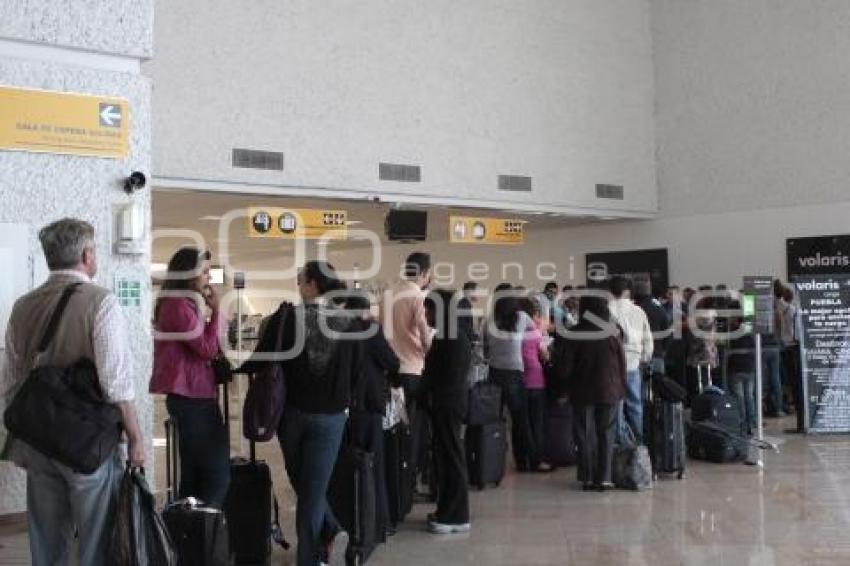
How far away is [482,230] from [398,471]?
876 centimetres

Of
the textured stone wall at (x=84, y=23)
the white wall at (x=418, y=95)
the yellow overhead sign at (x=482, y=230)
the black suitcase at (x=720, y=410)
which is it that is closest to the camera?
the textured stone wall at (x=84, y=23)

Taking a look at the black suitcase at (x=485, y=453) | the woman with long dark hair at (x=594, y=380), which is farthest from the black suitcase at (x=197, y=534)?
the woman with long dark hair at (x=594, y=380)

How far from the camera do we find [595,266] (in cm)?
1669

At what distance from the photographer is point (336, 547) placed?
4516 mm

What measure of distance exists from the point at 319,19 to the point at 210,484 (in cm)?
860

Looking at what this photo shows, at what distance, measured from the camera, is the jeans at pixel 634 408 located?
24.1 ft

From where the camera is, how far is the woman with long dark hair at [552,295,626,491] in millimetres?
6703

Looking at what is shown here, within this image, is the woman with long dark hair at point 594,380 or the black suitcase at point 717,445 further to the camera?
the black suitcase at point 717,445

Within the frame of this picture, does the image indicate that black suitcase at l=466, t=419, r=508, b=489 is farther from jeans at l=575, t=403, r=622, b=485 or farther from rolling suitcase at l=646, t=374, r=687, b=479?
rolling suitcase at l=646, t=374, r=687, b=479

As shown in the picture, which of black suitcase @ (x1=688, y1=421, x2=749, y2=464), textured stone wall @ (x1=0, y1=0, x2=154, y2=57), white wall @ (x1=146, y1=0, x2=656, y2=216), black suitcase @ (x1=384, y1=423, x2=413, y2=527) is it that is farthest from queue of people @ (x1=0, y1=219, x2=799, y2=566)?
white wall @ (x1=146, y1=0, x2=656, y2=216)

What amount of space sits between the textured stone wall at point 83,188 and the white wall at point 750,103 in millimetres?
11563

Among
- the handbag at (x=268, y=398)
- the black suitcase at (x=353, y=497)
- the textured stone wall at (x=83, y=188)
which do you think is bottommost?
the black suitcase at (x=353, y=497)

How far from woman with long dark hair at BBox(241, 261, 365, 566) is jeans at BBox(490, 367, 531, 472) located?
3389 millimetres

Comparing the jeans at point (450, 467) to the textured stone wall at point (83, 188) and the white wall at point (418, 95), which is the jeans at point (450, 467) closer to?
the textured stone wall at point (83, 188)
